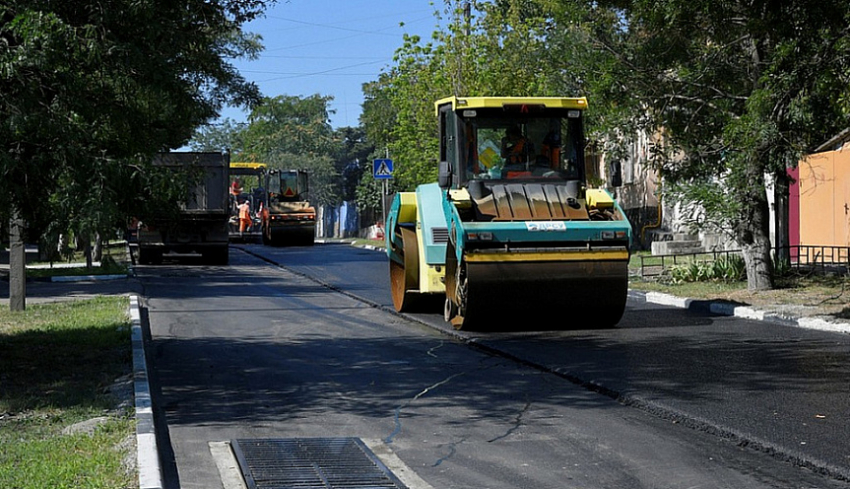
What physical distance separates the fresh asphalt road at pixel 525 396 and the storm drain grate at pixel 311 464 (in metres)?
0.23

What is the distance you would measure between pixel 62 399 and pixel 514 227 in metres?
6.41

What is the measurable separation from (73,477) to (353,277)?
744 inches

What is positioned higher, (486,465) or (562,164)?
(562,164)

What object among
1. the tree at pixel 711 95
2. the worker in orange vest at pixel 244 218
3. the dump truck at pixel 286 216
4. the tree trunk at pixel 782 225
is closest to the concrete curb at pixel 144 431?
the tree at pixel 711 95

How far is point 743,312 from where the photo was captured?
16.4 meters

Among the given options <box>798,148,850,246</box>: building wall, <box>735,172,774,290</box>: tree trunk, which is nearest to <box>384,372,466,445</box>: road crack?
<box>735,172,774,290</box>: tree trunk

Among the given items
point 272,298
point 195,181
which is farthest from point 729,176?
point 195,181

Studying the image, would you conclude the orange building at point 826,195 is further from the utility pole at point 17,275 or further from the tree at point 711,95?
the utility pole at point 17,275

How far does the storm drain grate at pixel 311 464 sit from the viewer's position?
6.92 meters

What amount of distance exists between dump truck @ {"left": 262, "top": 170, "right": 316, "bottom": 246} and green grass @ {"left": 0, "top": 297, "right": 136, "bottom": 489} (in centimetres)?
2715

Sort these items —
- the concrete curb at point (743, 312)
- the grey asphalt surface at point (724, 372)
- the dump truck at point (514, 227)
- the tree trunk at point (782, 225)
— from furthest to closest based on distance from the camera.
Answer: the tree trunk at point (782, 225), the concrete curb at point (743, 312), the dump truck at point (514, 227), the grey asphalt surface at point (724, 372)

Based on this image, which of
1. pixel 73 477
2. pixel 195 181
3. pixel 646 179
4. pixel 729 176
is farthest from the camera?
pixel 646 179

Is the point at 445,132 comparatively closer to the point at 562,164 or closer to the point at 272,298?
the point at 562,164

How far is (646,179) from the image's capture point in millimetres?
39750
